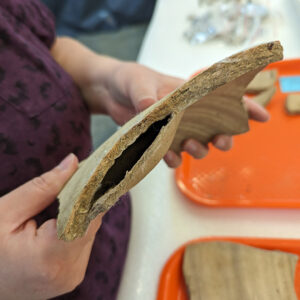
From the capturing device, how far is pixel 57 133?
51 centimetres

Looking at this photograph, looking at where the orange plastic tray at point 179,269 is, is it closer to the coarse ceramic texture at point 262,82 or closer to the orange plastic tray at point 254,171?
the orange plastic tray at point 254,171

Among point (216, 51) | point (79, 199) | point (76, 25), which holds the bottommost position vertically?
point (76, 25)

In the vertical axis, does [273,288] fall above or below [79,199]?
below

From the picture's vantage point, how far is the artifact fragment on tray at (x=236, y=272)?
0.47 metres

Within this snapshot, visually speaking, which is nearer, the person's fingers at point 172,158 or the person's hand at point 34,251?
the person's hand at point 34,251

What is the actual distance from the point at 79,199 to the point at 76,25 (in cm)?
173

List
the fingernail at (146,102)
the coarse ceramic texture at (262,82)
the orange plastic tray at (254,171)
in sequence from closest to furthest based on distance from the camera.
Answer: the fingernail at (146,102) → the orange plastic tray at (254,171) → the coarse ceramic texture at (262,82)

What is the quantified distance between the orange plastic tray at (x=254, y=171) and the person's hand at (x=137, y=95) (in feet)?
0.29

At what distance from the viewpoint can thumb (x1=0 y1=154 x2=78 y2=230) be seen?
37 cm

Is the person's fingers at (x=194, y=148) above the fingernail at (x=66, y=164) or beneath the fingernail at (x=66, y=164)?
beneath

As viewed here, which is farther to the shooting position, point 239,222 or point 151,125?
point 239,222

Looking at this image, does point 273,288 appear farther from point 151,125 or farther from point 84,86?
point 84,86

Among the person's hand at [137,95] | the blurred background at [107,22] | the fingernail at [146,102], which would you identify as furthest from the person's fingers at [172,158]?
the blurred background at [107,22]

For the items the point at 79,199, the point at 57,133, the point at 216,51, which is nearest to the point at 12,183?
the point at 57,133
